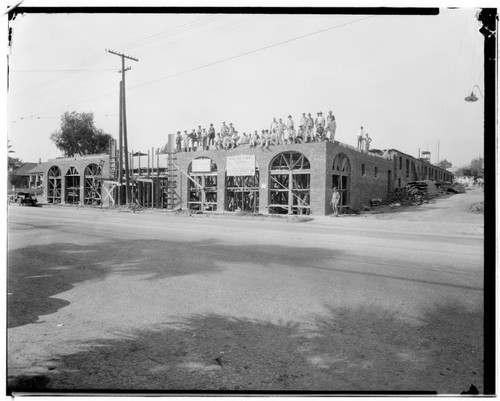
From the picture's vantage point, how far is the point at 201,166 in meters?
19.2

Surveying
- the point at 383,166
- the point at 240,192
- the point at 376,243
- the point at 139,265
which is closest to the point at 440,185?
the point at 383,166

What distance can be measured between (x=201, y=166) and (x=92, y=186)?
11.3m

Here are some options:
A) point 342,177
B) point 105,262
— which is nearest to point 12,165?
point 105,262

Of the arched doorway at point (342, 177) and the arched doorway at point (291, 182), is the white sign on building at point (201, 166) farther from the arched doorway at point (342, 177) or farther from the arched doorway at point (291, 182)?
the arched doorway at point (342, 177)

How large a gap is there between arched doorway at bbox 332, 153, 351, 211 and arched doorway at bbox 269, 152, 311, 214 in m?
1.54

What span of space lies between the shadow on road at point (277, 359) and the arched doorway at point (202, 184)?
16.0 meters

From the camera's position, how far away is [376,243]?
29.0 ft

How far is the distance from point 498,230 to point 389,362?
1417mm

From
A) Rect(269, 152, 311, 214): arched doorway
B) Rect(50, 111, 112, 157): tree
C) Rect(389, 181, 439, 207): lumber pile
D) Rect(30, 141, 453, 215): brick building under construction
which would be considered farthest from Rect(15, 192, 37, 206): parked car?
Rect(389, 181, 439, 207): lumber pile

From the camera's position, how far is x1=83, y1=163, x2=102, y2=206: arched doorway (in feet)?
25.7

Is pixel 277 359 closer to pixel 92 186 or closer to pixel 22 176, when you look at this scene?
pixel 22 176

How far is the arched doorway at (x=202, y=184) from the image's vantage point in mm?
19234

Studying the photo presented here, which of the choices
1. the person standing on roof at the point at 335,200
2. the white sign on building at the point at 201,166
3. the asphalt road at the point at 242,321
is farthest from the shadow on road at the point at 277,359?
the white sign on building at the point at 201,166

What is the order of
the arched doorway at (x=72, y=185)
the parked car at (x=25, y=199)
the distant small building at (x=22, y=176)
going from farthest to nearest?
the arched doorway at (x=72, y=185)
the parked car at (x=25, y=199)
the distant small building at (x=22, y=176)
